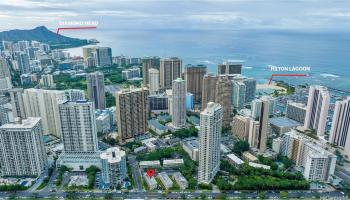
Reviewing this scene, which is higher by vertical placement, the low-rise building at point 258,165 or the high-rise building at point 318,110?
the high-rise building at point 318,110

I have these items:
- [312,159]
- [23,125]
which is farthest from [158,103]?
[312,159]

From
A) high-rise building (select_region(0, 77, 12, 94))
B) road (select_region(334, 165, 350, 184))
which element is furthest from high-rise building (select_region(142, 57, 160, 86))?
road (select_region(334, 165, 350, 184))

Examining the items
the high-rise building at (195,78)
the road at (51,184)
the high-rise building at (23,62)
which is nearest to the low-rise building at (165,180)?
the road at (51,184)

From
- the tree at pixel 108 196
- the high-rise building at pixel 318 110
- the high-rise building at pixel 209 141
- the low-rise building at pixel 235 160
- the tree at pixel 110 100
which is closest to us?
the high-rise building at pixel 209 141

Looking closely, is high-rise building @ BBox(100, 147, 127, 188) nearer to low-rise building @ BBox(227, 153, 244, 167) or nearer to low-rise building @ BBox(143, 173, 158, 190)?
low-rise building @ BBox(143, 173, 158, 190)

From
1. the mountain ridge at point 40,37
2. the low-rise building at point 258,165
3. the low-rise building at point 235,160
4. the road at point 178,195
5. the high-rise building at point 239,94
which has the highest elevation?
the mountain ridge at point 40,37

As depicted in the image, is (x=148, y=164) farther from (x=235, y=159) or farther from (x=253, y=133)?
(x=253, y=133)

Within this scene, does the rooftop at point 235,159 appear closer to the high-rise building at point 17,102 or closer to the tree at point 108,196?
the tree at point 108,196
